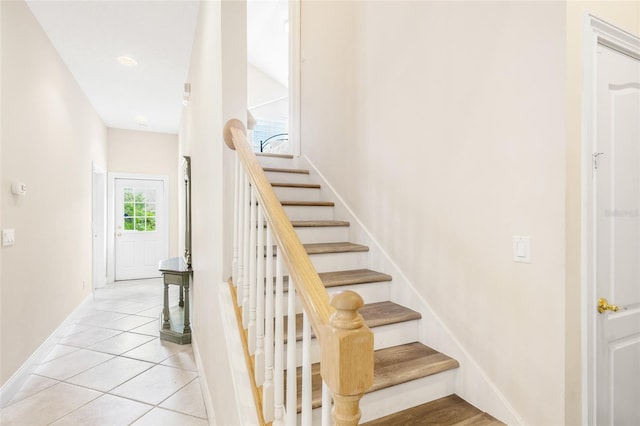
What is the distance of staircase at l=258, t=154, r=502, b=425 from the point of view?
1.55 meters

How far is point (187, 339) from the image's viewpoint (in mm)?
3381

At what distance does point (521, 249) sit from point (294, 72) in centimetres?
286

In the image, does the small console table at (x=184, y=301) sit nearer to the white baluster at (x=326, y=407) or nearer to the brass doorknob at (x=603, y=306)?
the white baluster at (x=326, y=407)

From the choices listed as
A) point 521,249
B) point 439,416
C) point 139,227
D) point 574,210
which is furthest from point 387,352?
point 139,227

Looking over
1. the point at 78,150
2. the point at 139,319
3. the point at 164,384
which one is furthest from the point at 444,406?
the point at 78,150

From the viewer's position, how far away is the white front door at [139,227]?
6512 mm

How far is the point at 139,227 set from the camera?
669 cm

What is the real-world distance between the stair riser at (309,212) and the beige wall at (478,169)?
380 millimetres

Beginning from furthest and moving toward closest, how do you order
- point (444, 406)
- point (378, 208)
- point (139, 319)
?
point (139, 319) → point (378, 208) → point (444, 406)

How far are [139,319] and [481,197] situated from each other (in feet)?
13.4

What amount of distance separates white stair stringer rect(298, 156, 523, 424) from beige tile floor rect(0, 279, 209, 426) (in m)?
1.48

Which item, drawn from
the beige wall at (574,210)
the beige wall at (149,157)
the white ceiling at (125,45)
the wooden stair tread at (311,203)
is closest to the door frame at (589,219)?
the beige wall at (574,210)

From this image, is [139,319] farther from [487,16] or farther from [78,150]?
[487,16]

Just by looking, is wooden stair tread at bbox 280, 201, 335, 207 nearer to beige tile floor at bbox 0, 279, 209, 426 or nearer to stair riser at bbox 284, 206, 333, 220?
stair riser at bbox 284, 206, 333, 220
